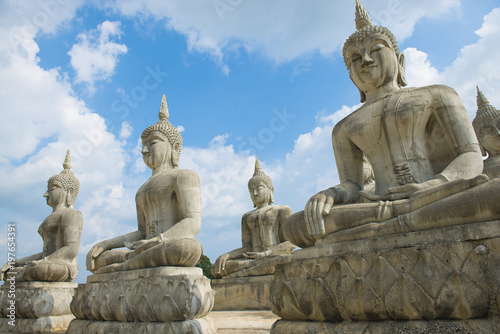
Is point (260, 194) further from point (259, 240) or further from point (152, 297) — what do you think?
point (152, 297)

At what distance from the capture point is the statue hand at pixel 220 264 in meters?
8.45

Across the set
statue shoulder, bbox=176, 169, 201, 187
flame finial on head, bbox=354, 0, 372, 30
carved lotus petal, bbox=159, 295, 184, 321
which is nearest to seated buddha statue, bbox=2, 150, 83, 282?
statue shoulder, bbox=176, 169, 201, 187

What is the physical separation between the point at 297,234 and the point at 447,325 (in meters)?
1.48

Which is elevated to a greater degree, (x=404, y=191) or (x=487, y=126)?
(x=487, y=126)

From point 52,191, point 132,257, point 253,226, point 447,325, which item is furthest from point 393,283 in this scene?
point 52,191

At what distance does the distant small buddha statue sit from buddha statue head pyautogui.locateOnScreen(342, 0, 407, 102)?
279 centimetres

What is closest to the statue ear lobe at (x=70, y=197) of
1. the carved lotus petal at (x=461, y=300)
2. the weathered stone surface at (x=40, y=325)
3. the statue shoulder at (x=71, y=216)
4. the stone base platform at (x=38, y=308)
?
the statue shoulder at (x=71, y=216)

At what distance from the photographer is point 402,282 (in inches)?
96.7

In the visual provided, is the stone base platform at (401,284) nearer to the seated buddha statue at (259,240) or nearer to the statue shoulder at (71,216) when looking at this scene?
the seated buddha statue at (259,240)

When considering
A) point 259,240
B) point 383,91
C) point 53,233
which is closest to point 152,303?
point 383,91

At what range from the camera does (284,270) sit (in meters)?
3.26

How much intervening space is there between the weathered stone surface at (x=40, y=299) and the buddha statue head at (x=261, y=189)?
497 centimetres

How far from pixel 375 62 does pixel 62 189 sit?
7.80 m

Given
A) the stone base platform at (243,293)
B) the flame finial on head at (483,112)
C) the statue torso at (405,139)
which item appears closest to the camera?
the statue torso at (405,139)
